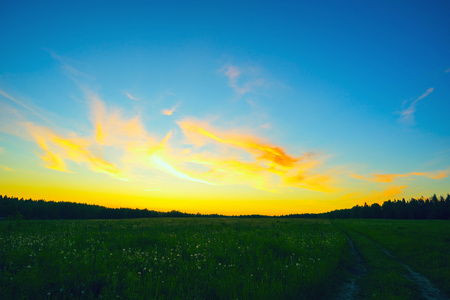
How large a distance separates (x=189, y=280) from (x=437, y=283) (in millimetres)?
10695

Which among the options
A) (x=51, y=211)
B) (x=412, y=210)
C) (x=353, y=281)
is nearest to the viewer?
(x=353, y=281)

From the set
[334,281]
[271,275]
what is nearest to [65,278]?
[271,275]

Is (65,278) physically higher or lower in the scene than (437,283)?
higher

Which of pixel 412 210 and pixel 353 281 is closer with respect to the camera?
pixel 353 281

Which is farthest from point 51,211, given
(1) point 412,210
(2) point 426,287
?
(1) point 412,210

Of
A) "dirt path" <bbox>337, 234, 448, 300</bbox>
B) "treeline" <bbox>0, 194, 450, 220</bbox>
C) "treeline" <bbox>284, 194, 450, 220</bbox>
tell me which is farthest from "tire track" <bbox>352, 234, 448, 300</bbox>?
"treeline" <bbox>284, 194, 450, 220</bbox>

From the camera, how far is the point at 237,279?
27.5 ft

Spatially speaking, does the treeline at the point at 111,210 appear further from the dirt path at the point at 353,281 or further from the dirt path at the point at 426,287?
the dirt path at the point at 426,287

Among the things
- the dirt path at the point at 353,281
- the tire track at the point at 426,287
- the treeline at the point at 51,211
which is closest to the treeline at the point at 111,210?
the treeline at the point at 51,211

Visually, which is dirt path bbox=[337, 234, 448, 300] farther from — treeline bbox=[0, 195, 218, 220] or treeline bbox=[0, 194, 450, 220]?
treeline bbox=[0, 194, 450, 220]

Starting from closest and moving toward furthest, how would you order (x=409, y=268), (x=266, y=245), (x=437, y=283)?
(x=437, y=283)
(x=409, y=268)
(x=266, y=245)

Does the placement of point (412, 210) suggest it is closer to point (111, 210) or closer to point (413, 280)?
point (413, 280)

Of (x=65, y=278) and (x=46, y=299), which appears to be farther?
(x=65, y=278)

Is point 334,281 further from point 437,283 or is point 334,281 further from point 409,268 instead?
point 409,268
